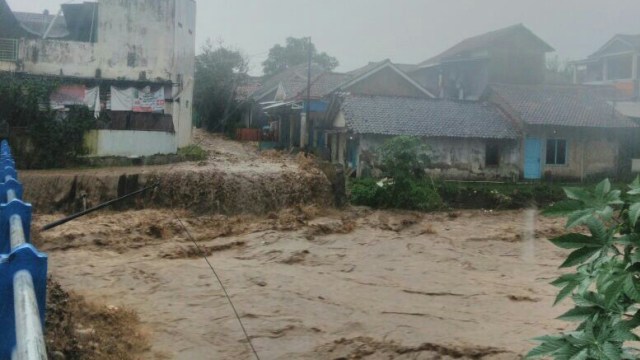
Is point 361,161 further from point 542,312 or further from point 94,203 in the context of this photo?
point 542,312

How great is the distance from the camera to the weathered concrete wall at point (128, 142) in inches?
781

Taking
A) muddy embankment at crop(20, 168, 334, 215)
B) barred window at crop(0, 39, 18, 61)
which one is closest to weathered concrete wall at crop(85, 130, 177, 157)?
muddy embankment at crop(20, 168, 334, 215)

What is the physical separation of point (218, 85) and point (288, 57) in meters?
14.0

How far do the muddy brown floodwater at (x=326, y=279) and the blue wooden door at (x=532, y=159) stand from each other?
492cm

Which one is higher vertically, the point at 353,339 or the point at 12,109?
the point at 12,109

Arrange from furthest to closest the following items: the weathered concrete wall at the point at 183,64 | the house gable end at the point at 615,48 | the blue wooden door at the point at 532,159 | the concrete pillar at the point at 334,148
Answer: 1. the house gable end at the point at 615,48
2. the concrete pillar at the point at 334,148
3. the blue wooden door at the point at 532,159
4. the weathered concrete wall at the point at 183,64

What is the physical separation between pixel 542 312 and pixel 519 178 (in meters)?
13.9

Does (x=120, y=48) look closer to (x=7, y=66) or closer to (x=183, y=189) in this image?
(x=7, y=66)

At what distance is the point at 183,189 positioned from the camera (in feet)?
57.6

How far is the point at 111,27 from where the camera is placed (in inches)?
808

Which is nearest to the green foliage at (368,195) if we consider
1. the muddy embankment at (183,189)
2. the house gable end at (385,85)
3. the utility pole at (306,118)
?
the muddy embankment at (183,189)

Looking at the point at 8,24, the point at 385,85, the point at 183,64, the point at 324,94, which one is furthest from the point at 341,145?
the point at 8,24

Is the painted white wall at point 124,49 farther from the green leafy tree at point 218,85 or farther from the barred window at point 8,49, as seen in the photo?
the green leafy tree at point 218,85

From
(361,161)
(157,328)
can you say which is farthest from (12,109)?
(157,328)
